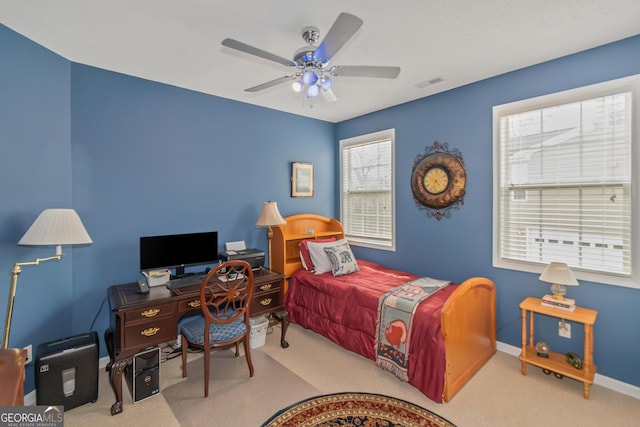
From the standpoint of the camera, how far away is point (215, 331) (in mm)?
2365

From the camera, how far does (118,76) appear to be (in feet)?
8.75

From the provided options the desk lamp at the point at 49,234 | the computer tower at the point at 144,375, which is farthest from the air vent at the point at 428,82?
the computer tower at the point at 144,375

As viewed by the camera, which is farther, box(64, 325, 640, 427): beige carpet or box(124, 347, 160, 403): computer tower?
box(124, 347, 160, 403): computer tower

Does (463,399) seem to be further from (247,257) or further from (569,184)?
(247,257)

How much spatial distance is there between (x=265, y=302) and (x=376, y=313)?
1.09 metres

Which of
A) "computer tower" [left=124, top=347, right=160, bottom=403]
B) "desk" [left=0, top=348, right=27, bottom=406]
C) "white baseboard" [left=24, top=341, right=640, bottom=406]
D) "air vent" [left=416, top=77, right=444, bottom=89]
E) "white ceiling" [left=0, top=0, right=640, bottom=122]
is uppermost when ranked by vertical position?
"air vent" [left=416, top=77, right=444, bottom=89]

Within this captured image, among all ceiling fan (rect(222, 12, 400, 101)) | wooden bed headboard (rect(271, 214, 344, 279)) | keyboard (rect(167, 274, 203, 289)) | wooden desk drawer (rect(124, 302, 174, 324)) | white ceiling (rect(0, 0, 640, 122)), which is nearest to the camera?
ceiling fan (rect(222, 12, 400, 101))

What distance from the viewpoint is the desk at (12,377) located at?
108 cm

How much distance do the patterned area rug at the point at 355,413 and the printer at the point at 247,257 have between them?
146cm

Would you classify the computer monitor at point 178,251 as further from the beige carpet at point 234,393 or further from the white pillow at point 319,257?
the white pillow at point 319,257

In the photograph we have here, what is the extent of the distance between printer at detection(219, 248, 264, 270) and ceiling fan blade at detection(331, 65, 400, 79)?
6.78ft

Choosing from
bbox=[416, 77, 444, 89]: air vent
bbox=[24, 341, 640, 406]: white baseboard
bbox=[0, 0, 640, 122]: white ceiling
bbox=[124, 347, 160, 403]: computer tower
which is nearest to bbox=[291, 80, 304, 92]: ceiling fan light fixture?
bbox=[0, 0, 640, 122]: white ceiling

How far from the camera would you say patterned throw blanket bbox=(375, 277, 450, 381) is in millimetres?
2377

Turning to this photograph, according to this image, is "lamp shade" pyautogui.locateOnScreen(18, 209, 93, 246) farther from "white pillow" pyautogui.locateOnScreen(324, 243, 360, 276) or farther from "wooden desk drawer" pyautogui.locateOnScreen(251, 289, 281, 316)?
"white pillow" pyautogui.locateOnScreen(324, 243, 360, 276)
